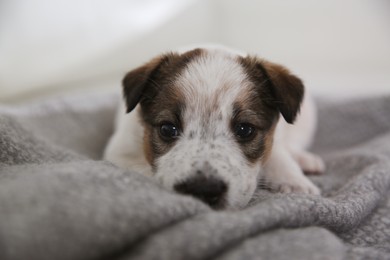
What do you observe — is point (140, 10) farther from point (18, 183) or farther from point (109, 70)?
point (18, 183)

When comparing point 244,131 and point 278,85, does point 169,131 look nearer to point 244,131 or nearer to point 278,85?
point 244,131

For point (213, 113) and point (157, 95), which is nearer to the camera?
point (213, 113)

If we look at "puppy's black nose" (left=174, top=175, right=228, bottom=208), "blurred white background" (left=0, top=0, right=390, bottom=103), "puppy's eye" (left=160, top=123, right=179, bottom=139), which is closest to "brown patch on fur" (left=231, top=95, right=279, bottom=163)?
"puppy's eye" (left=160, top=123, right=179, bottom=139)

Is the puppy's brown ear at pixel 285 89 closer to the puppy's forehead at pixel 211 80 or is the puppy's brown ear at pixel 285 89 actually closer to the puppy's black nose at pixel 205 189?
the puppy's forehead at pixel 211 80

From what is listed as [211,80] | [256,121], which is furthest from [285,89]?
[211,80]

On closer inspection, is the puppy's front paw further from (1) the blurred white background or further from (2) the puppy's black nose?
(1) the blurred white background

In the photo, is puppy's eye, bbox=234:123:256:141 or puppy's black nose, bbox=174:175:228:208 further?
puppy's eye, bbox=234:123:256:141
